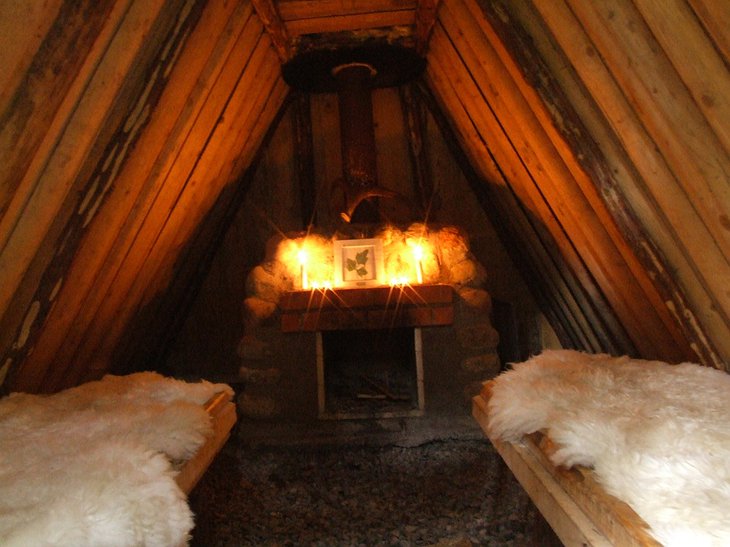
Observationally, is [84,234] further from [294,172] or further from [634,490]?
[294,172]

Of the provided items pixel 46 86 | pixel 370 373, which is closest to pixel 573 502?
pixel 46 86

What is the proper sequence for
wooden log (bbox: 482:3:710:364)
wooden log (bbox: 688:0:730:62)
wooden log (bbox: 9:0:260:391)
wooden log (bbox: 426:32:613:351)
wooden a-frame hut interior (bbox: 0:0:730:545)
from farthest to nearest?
1. wooden log (bbox: 426:32:613:351)
2. wooden log (bbox: 9:0:260:391)
3. wooden log (bbox: 482:3:710:364)
4. wooden a-frame hut interior (bbox: 0:0:730:545)
5. wooden log (bbox: 688:0:730:62)

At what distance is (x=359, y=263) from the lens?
3.78 metres

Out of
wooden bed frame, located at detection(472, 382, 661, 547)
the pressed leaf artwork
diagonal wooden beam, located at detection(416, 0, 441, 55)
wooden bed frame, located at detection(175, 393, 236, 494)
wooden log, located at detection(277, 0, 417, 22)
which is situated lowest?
wooden bed frame, located at detection(472, 382, 661, 547)

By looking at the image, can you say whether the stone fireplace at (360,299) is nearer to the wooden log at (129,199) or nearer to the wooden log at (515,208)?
the wooden log at (515,208)

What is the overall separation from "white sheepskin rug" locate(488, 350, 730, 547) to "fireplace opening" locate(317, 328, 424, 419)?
1529 millimetres

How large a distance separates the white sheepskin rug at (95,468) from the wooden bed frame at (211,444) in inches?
1.7

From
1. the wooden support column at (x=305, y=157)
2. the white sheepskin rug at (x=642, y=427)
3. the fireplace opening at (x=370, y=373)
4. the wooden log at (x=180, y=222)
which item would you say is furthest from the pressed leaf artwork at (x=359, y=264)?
the white sheepskin rug at (x=642, y=427)

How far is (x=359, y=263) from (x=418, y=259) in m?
0.39

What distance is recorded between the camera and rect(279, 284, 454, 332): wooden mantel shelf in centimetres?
359

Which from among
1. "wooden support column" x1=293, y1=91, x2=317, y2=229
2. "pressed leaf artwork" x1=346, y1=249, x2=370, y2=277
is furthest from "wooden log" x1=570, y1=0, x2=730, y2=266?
"wooden support column" x1=293, y1=91, x2=317, y2=229

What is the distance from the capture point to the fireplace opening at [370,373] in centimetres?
364

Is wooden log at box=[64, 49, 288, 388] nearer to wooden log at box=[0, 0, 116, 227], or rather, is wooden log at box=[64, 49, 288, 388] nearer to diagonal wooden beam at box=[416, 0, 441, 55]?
diagonal wooden beam at box=[416, 0, 441, 55]

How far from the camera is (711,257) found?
1790 millimetres
